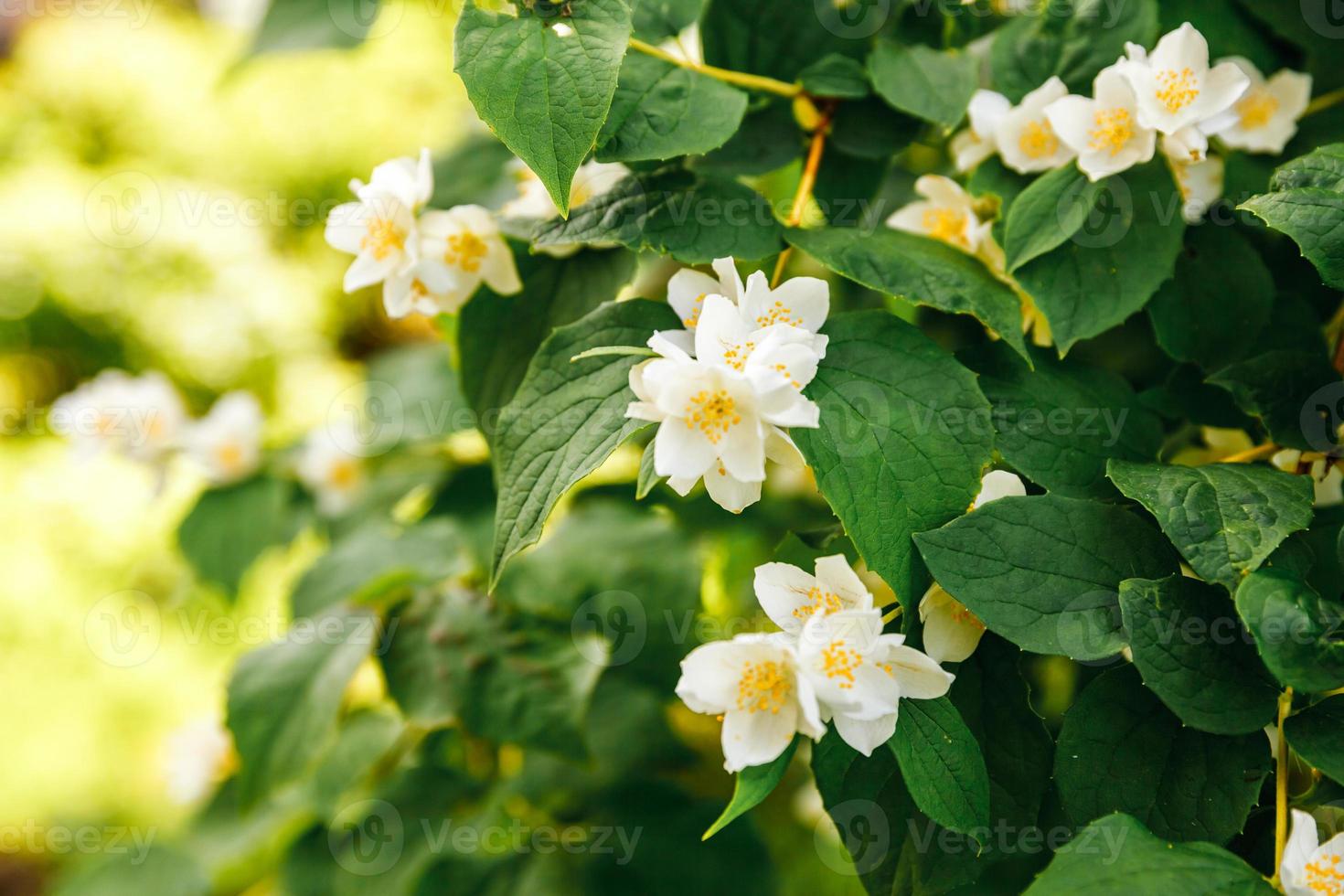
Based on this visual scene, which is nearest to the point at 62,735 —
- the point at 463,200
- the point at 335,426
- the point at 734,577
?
the point at 335,426

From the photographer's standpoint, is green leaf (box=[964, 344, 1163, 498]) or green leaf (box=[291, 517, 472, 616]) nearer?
green leaf (box=[964, 344, 1163, 498])

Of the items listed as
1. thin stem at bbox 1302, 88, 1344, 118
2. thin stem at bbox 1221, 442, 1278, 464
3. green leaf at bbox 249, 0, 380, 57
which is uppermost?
thin stem at bbox 1302, 88, 1344, 118

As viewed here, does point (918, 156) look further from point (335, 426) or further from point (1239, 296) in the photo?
point (335, 426)

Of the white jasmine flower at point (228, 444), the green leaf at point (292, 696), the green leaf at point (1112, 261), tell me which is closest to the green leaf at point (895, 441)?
the green leaf at point (1112, 261)

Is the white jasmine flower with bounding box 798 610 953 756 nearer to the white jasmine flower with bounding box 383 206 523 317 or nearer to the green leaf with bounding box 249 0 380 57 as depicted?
the white jasmine flower with bounding box 383 206 523 317

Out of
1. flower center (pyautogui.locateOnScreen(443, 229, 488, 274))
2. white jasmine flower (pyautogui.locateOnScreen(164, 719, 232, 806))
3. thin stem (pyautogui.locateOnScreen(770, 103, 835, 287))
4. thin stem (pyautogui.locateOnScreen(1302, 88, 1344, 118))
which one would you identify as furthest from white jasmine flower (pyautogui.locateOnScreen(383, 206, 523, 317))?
white jasmine flower (pyautogui.locateOnScreen(164, 719, 232, 806))

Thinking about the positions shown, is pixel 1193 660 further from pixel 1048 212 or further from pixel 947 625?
pixel 1048 212

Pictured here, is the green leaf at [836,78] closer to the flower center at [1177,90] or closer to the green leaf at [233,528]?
the flower center at [1177,90]
